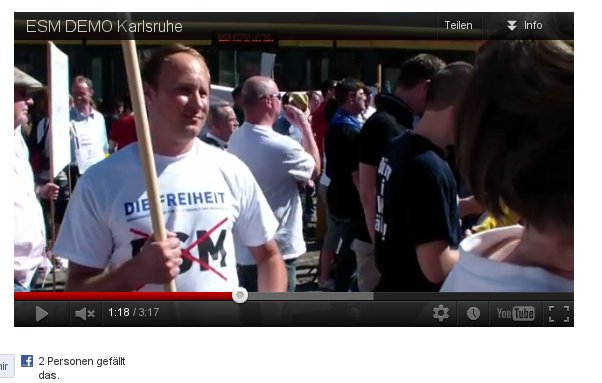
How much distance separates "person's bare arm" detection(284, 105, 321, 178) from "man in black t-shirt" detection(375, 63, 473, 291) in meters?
1.28

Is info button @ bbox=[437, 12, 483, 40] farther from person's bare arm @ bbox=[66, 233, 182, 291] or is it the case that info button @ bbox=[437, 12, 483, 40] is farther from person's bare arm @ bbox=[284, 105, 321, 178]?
person's bare arm @ bbox=[284, 105, 321, 178]

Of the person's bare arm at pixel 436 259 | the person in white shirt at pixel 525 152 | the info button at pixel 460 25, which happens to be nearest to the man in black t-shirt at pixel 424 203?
the person's bare arm at pixel 436 259

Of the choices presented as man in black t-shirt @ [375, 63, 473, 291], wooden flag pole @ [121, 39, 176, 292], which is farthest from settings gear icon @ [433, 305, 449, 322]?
wooden flag pole @ [121, 39, 176, 292]

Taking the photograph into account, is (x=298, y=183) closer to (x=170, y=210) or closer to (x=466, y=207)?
(x=466, y=207)

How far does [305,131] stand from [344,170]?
0.39m

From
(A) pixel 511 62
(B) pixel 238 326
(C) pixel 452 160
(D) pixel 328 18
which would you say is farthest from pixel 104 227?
(A) pixel 511 62

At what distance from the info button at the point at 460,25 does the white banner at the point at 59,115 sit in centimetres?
91

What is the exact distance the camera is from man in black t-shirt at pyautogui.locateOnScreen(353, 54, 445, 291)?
118 inches

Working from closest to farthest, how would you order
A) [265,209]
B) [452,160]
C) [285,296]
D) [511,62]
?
[511,62] < [285,296] < [265,209] < [452,160]

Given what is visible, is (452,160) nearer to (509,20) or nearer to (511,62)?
(509,20)

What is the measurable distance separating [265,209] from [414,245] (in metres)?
0.40

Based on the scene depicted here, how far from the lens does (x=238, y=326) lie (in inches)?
73.5

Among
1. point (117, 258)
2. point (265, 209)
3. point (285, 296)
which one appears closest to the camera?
point (285, 296)
